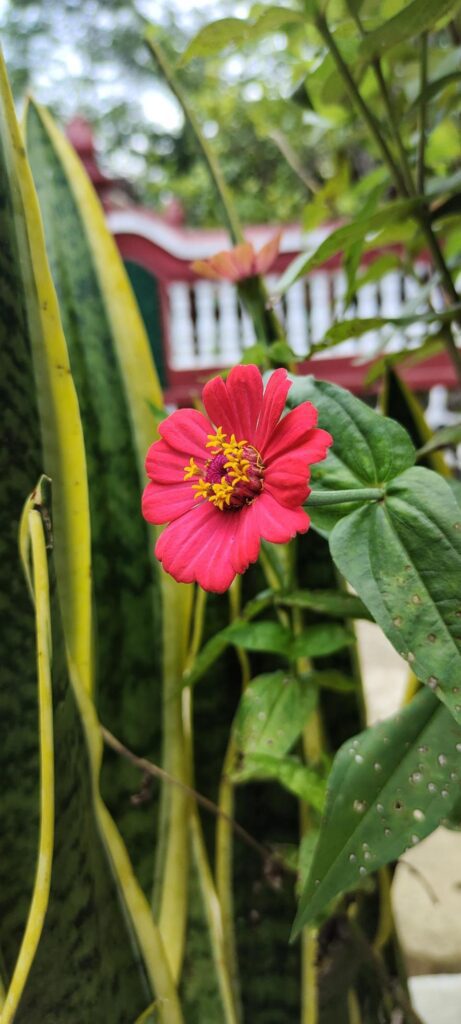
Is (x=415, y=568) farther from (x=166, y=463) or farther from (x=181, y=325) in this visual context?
(x=181, y=325)

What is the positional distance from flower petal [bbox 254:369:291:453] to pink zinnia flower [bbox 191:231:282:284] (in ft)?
0.60

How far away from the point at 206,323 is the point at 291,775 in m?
→ 2.87

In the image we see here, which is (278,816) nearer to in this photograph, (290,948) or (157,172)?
(290,948)

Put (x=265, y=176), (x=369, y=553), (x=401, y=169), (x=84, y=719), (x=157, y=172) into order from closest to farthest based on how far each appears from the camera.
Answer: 1. (x=369, y=553)
2. (x=84, y=719)
3. (x=401, y=169)
4. (x=265, y=176)
5. (x=157, y=172)

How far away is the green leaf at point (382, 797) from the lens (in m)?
0.31

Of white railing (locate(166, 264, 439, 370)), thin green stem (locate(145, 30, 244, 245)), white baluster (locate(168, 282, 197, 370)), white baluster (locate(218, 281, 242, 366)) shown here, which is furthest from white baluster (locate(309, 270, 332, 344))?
thin green stem (locate(145, 30, 244, 245))

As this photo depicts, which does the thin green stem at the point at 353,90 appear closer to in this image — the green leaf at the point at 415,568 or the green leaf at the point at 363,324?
the green leaf at the point at 363,324

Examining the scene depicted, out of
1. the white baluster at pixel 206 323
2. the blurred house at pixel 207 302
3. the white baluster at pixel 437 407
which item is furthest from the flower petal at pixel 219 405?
the white baluster at pixel 206 323

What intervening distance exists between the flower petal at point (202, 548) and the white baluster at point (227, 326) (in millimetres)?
2854

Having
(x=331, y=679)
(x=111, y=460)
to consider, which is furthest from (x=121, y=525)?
(x=331, y=679)

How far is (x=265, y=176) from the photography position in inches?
229

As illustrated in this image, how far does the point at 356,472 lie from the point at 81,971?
0.25m

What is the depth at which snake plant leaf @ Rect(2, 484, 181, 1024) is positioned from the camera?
320 millimetres

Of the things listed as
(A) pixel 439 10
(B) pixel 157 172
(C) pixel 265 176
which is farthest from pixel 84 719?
(B) pixel 157 172
